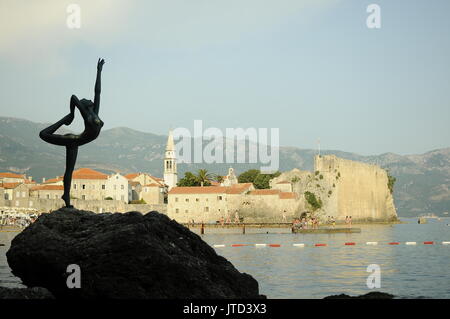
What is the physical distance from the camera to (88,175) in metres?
103

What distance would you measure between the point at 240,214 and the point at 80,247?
248ft

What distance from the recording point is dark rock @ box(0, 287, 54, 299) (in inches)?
318

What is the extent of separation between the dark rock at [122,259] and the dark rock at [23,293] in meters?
Result: 0.76

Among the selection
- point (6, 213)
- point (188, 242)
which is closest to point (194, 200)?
point (6, 213)

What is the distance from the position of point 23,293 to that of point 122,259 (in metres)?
1.51

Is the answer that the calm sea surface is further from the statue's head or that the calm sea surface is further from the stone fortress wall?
the stone fortress wall

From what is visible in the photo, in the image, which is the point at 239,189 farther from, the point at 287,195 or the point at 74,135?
the point at 74,135

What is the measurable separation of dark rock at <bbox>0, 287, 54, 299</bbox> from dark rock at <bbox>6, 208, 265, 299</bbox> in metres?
0.76

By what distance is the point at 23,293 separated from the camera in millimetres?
8289

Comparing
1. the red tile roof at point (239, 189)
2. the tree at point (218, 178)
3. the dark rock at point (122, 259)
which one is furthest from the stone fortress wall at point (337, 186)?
the dark rock at point (122, 259)

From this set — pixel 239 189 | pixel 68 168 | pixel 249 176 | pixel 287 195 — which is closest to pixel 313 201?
pixel 287 195

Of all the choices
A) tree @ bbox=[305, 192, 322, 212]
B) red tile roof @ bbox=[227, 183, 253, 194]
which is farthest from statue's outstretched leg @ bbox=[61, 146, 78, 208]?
red tile roof @ bbox=[227, 183, 253, 194]
